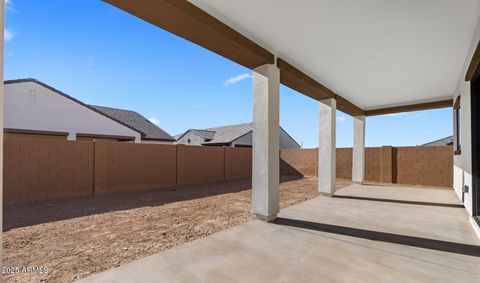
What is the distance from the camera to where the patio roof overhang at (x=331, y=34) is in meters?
2.74

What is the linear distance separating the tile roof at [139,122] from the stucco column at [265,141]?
1136 centimetres

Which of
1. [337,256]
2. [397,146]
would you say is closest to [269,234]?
[337,256]

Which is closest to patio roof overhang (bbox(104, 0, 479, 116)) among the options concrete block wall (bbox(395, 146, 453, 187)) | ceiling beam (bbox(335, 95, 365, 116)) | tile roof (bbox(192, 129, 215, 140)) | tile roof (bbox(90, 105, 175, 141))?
ceiling beam (bbox(335, 95, 365, 116))

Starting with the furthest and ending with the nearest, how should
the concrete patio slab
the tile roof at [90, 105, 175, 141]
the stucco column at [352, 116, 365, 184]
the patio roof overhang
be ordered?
the tile roof at [90, 105, 175, 141] → the stucco column at [352, 116, 365, 184] → the patio roof overhang → the concrete patio slab

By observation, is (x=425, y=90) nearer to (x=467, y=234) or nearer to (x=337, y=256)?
(x=467, y=234)

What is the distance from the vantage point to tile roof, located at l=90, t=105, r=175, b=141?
46.9ft

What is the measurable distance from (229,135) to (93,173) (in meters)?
12.6

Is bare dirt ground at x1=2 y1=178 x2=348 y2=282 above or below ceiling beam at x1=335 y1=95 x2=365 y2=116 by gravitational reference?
below

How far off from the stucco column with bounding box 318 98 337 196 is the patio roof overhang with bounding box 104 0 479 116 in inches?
36.4

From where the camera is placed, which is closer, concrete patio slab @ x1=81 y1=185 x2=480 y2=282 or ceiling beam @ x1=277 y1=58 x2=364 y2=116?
concrete patio slab @ x1=81 y1=185 x2=480 y2=282

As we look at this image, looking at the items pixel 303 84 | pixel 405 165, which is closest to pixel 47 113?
pixel 303 84

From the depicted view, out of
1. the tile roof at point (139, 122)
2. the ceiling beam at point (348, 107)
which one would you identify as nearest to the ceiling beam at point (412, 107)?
the ceiling beam at point (348, 107)

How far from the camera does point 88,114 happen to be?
11.2 m

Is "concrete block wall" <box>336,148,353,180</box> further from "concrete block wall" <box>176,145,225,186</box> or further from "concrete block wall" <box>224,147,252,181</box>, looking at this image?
"concrete block wall" <box>176,145,225,186</box>
